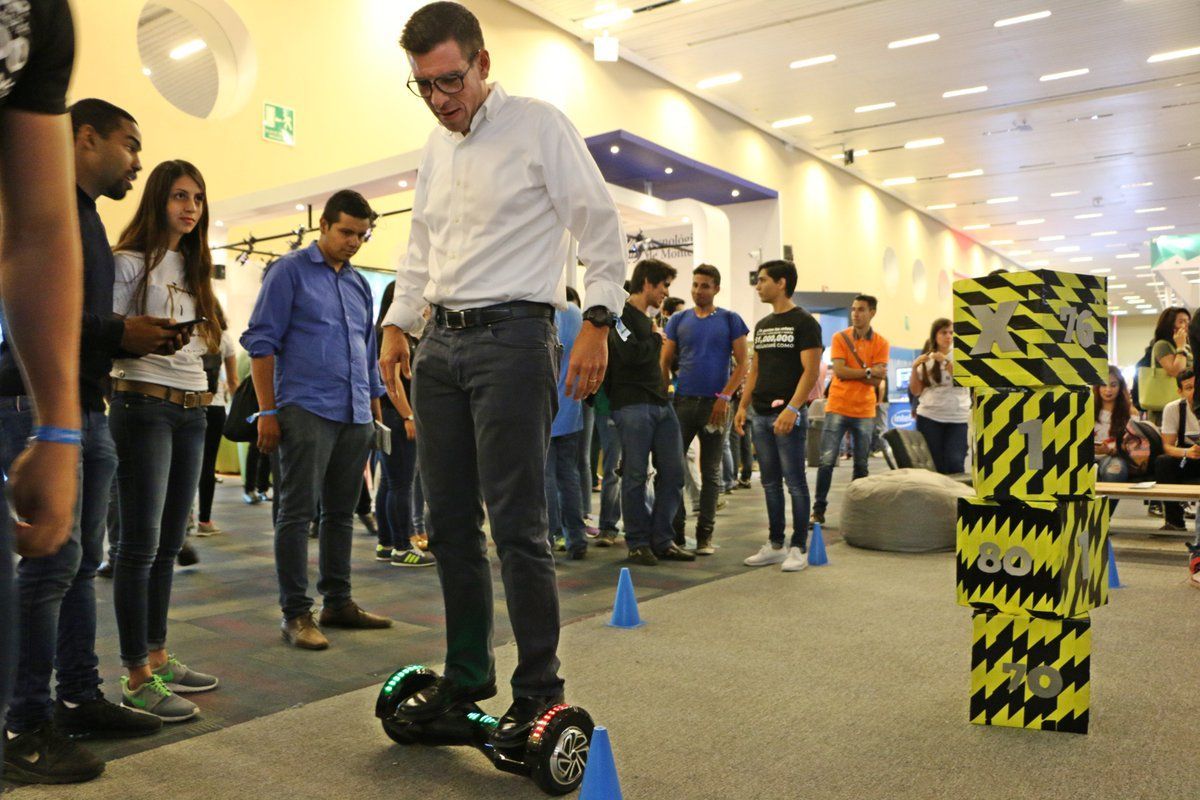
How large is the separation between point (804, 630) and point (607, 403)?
244 cm

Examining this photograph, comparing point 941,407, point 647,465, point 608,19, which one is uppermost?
point 608,19

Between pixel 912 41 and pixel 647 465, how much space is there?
1053 cm

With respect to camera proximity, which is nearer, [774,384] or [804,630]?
[804,630]

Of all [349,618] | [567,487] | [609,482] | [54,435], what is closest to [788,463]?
[567,487]

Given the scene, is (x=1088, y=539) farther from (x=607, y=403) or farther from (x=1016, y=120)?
(x=1016, y=120)

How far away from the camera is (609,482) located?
583 centimetres

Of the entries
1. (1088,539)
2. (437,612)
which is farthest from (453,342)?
(437,612)

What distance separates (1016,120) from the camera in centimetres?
1672

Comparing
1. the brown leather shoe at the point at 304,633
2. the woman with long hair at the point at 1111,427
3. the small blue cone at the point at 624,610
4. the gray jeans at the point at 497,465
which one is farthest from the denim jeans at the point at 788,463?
the gray jeans at the point at 497,465

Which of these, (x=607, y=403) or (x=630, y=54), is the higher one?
(x=630, y=54)

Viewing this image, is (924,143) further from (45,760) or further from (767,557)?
(45,760)

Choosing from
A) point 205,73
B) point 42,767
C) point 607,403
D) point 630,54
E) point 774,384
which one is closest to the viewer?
point 42,767

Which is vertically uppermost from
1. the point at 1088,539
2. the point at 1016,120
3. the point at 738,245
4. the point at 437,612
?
the point at 1016,120

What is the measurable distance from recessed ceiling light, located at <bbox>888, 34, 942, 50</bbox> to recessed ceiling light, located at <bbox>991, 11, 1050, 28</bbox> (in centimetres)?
77
